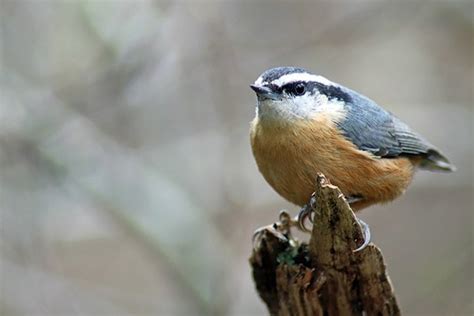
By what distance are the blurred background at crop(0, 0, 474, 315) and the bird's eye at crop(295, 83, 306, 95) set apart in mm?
2046

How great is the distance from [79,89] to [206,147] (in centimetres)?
124

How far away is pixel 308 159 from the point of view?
3975mm

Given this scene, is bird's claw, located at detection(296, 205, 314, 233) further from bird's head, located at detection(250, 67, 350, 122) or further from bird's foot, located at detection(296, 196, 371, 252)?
bird's head, located at detection(250, 67, 350, 122)

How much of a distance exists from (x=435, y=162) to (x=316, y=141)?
1301mm

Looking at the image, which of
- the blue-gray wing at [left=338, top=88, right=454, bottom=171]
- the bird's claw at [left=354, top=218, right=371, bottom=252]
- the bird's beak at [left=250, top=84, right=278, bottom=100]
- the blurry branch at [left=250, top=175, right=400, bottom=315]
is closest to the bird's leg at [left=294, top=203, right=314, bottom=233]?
the blurry branch at [left=250, top=175, right=400, bottom=315]

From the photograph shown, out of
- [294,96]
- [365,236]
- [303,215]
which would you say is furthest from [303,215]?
[294,96]

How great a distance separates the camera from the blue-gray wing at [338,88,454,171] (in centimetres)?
423

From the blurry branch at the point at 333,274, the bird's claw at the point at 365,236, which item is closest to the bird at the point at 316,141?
the blurry branch at the point at 333,274

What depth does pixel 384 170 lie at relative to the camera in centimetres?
429

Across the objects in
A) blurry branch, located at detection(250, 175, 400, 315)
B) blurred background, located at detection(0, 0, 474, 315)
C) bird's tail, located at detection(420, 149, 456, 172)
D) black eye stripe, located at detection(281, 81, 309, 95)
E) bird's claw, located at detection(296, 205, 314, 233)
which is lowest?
blurry branch, located at detection(250, 175, 400, 315)

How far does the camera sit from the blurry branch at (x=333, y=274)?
12.0 feet

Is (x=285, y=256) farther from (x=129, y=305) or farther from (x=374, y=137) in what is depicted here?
(x=129, y=305)

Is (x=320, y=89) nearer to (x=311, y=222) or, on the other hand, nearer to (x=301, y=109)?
(x=301, y=109)

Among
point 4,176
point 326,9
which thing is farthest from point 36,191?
point 326,9
